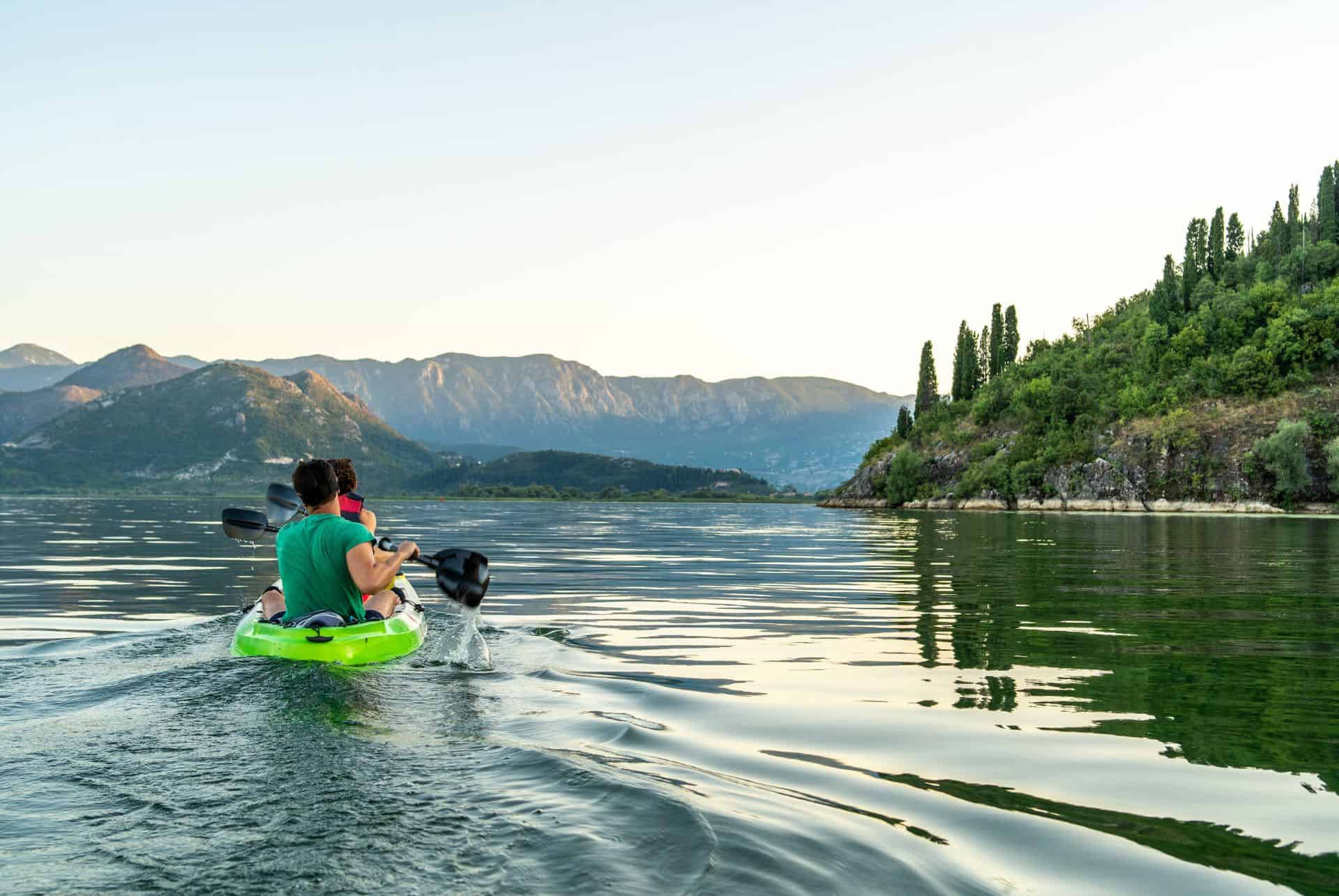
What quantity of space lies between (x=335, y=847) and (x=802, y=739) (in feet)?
16.4

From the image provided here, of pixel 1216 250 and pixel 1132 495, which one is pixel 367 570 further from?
pixel 1216 250

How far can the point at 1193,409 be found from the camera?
163125 millimetres

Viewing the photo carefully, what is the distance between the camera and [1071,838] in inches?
261

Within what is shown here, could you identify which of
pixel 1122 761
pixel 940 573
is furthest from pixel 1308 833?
pixel 940 573

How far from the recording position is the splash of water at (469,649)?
14441mm

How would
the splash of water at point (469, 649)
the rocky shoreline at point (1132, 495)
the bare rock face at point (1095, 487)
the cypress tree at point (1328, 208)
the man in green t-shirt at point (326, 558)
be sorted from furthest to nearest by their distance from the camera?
the cypress tree at point (1328, 208), the bare rock face at point (1095, 487), the rocky shoreline at point (1132, 495), the splash of water at point (469, 649), the man in green t-shirt at point (326, 558)

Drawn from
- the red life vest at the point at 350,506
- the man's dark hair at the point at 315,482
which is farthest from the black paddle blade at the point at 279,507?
the man's dark hair at the point at 315,482

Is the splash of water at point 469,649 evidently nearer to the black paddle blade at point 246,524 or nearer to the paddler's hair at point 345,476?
the paddler's hair at point 345,476

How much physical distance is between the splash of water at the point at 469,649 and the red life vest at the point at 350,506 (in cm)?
312

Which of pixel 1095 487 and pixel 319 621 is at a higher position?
pixel 1095 487

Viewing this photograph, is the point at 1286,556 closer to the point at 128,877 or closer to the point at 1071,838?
the point at 1071,838

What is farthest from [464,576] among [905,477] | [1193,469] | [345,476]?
[905,477]

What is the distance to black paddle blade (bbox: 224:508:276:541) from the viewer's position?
18625 millimetres

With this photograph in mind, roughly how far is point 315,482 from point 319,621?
1949 millimetres
